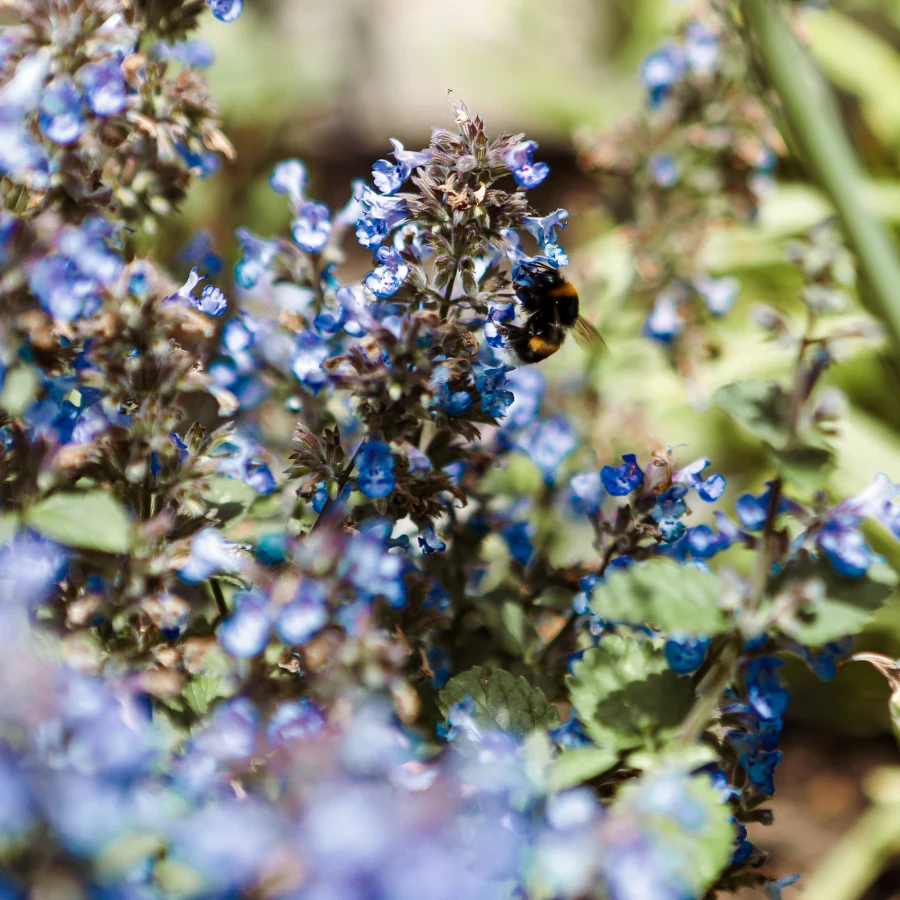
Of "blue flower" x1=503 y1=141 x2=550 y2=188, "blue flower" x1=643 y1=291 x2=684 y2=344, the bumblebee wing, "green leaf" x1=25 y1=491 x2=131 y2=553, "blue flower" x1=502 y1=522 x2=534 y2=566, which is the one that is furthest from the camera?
"blue flower" x1=643 y1=291 x2=684 y2=344

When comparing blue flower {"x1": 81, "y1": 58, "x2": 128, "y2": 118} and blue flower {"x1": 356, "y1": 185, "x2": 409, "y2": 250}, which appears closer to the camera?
blue flower {"x1": 81, "y1": 58, "x2": 128, "y2": 118}

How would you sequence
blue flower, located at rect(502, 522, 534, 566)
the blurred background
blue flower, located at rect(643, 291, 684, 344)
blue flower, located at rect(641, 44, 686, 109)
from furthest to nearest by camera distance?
the blurred background
blue flower, located at rect(641, 44, 686, 109)
blue flower, located at rect(643, 291, 684, 344)
blue flower, located at rect(502, 522, 534, 566)

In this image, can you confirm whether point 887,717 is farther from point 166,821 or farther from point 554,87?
point 554,87

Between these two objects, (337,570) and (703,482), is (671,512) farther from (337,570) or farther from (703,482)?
(337,570)

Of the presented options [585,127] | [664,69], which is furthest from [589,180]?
[664,69]

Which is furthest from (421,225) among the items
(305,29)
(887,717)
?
(305,29)

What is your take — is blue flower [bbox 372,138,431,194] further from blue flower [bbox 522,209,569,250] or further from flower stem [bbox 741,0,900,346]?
flower stem [bbox 741,0,900,346]

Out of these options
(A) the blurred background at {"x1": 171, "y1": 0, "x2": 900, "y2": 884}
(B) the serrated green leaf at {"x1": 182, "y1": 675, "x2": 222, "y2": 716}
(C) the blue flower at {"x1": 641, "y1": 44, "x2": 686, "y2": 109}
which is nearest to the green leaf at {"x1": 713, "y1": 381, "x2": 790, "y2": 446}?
(A) the blurred background at {"x1": 171, "y1": 0, "x2": 900, "y2": 884}

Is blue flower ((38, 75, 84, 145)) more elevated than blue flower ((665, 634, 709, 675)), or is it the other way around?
blue flower ((38, 75, 84, 145))
